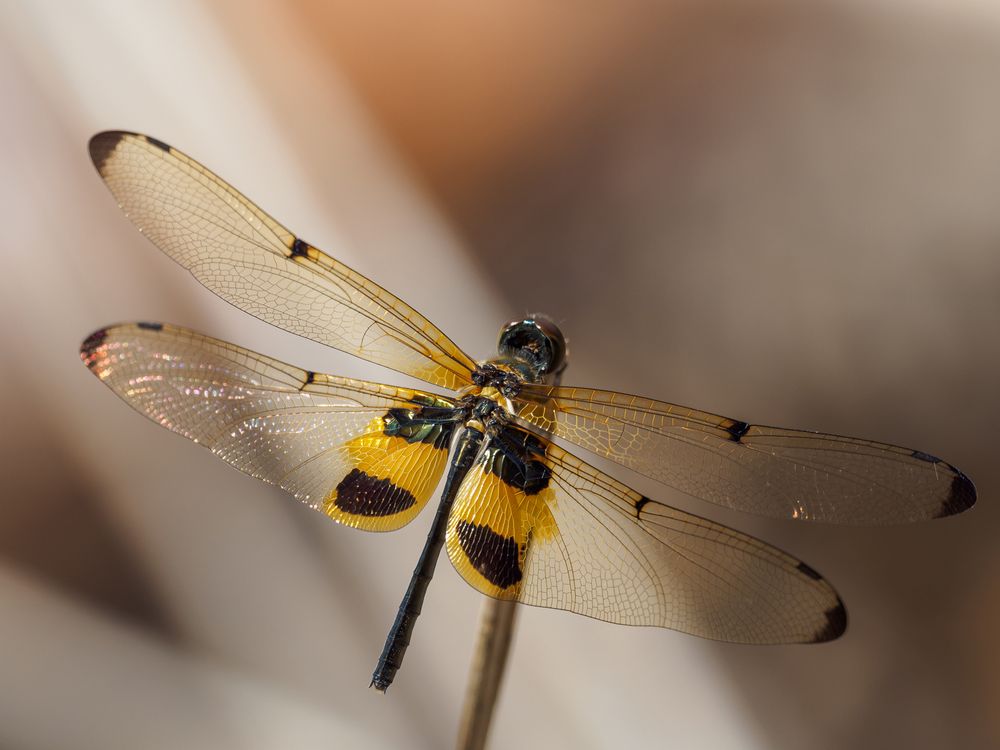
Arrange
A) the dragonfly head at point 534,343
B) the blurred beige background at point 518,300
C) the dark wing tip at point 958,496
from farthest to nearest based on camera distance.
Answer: the blurred beige background at point 518,300
the dragonfly head at point 534,343
the dark wing tip at point 958,496

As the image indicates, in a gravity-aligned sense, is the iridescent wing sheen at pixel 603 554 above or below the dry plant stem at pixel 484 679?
above

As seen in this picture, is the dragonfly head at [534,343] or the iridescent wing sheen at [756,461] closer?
the iridescent wing sheen at [756,461]

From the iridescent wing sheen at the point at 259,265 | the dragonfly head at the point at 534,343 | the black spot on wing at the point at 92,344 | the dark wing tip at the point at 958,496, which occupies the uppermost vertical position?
the dragonfly head at the point at 534,343

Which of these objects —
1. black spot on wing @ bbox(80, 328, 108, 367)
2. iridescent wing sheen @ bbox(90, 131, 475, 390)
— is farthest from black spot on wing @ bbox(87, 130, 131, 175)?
black spot on wing @ bbox(80, 328, 108, 367)

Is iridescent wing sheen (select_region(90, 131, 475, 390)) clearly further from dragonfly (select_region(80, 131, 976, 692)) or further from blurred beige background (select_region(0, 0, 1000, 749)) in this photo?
blurred beige background (select_region(0, 0, 1000, 749))

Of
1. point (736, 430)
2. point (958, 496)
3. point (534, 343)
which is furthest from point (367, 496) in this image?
point (958, 496)

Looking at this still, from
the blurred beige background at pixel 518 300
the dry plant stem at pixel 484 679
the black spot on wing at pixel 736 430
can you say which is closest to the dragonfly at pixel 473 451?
the black spot on wing at pixel 736 430

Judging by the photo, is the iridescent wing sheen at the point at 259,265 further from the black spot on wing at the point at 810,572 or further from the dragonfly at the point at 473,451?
the black spot on wing at the point at 810,572

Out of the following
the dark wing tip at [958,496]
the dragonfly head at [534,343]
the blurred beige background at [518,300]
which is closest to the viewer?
the dark wing tip at [958,496]
